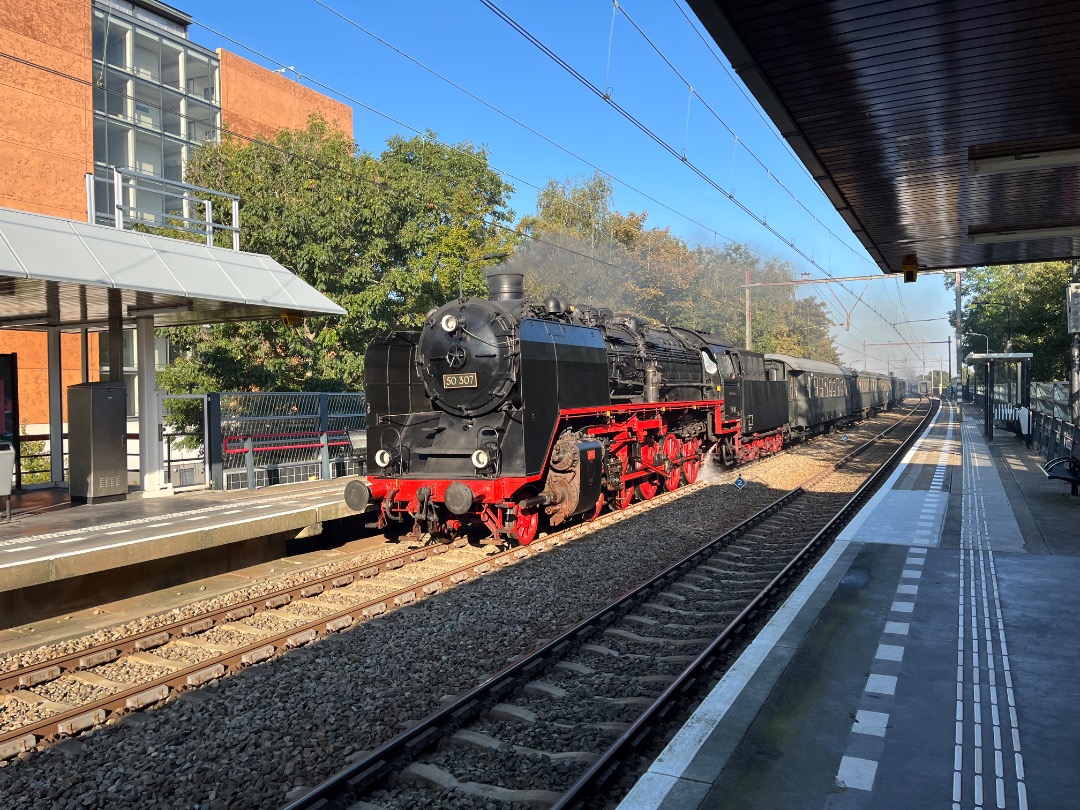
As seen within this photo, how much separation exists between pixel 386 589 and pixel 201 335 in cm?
1113

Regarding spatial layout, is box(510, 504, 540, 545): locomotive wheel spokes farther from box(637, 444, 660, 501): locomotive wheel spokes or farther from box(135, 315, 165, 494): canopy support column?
box(135, 315, 165, 494): canopy support column

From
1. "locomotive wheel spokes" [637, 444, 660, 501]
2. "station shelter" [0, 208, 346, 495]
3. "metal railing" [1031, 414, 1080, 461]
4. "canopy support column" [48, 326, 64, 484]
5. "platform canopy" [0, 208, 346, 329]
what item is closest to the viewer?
"platform canopy" [0, 208, 346, 329]

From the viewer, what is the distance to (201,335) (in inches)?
668

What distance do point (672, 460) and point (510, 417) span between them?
559cm

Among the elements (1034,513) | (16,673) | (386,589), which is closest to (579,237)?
(1034,513)

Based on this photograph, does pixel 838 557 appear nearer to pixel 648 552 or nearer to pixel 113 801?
pixel 648 552

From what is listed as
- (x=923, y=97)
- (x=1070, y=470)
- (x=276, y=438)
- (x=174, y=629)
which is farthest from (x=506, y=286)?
(x=1070, y=470)

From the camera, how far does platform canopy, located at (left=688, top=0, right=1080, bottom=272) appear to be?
223 inches

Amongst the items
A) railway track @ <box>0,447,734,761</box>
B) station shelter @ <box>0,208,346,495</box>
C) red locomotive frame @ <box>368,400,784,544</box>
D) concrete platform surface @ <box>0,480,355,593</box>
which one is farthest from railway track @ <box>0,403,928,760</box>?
station shelter @ <box>0,208,346,495</box>

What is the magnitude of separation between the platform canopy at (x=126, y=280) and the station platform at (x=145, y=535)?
282 cm

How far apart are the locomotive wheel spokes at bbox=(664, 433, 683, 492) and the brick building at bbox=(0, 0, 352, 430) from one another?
14893 millimetres

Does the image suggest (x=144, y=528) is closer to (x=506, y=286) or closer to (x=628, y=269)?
(x=506, y=286)

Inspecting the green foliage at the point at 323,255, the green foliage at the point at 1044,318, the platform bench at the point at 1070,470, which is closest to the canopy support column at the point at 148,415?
the green foliage at the point at 323,255

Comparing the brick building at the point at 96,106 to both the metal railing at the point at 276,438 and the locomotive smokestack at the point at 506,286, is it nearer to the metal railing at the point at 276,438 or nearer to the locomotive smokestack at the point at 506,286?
the metal railing at the point at 276,438
